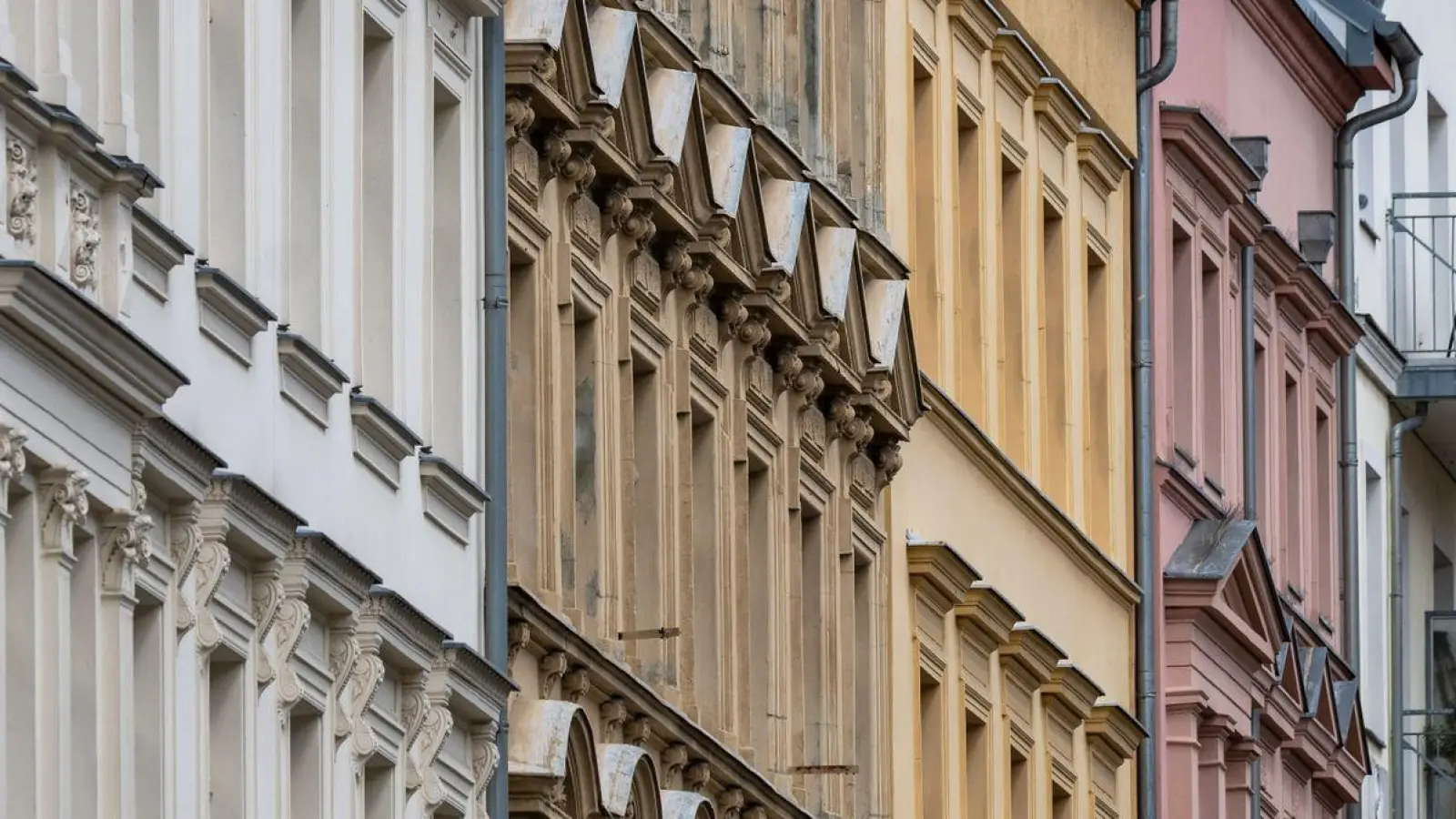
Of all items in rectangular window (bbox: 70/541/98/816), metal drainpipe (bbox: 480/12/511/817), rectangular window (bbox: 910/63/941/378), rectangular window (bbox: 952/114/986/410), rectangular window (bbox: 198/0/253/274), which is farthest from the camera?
rectangular window (bbox: 952/114/986/410)

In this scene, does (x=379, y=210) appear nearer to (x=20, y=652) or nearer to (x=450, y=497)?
(x=450, y=497)

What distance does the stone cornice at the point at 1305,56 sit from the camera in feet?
158

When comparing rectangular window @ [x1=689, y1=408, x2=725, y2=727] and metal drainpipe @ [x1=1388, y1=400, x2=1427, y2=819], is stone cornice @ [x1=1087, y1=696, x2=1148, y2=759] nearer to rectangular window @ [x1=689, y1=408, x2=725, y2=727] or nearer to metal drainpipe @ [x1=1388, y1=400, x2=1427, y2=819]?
rectangular window @ [x1=689, y1=408, x2=725, y2=727]

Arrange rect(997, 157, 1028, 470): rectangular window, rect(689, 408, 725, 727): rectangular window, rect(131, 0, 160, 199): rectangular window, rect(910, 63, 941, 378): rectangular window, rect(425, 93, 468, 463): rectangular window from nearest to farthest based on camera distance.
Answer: rect(131, 0, 160, 199): rectangular window < rect(425, 93, 468, 463): rectangular window < rect(689, 408, 725, 727): rectangular window < rect(910, 63, 941, 378): rectangular window < rect(997, 157, 1028, 470): rectangular window

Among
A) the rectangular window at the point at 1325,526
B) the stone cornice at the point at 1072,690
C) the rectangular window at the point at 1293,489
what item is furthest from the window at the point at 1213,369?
the stone cornice at the point at 1072,690

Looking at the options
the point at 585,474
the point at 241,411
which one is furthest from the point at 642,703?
the point at 241,411

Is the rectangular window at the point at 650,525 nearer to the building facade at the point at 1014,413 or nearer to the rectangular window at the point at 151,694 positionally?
the building facade at the point at 1014,413

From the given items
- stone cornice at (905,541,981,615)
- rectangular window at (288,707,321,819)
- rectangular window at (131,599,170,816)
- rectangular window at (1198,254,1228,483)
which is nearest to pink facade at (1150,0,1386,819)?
rectangular window at (1198,254,1228,483)

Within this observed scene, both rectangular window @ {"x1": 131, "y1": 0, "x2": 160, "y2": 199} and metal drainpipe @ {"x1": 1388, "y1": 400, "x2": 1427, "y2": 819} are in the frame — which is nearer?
rectangular window @ {"x1": 131, "y1": 0, "x2": 160, "y2": 199}

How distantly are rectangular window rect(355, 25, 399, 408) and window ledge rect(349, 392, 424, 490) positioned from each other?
20cm

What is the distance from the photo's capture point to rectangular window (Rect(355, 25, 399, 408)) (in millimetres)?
26656

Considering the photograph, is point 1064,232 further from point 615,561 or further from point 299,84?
point 299,84

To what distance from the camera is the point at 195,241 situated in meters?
23.7

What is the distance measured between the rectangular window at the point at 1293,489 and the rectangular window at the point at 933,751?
11676 millimetres
